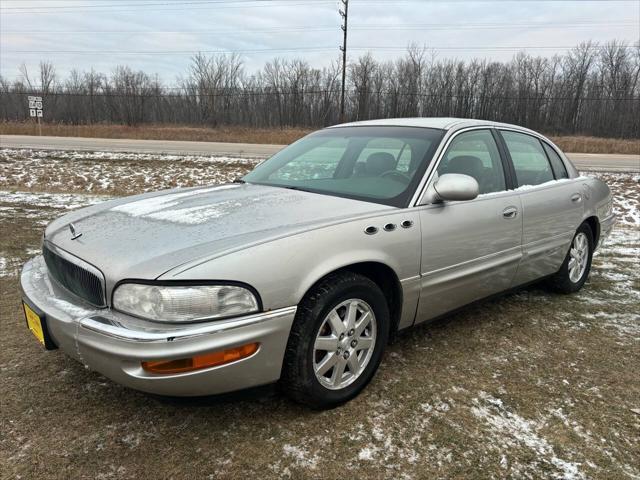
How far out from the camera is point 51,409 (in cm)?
245

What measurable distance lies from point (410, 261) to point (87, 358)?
1670 millimetres

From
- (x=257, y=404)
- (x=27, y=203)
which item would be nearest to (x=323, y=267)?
(x=257, y=404)

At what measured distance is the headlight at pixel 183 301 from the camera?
6.23ft

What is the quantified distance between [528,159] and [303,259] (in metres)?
2.58

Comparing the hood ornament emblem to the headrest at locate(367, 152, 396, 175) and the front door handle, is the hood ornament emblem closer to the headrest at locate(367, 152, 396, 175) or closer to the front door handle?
the headrest at locate(367, 152, 396, 175)

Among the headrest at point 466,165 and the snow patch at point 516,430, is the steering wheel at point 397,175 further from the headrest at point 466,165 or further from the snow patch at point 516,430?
the snow patch at point 516,430

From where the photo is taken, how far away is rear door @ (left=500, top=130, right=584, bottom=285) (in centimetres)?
356

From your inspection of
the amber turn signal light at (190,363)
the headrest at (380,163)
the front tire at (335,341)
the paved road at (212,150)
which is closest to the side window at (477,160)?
the headrest at (380,163)

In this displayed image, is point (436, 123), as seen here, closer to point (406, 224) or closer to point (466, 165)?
point (466, 165)

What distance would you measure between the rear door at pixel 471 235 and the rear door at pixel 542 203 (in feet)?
0.52

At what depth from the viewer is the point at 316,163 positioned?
3.45m

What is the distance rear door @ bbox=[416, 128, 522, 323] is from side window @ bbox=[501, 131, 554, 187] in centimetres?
21

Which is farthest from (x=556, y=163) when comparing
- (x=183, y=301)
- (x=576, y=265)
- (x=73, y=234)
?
(x=73, y=234)

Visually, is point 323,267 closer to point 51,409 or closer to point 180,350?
point 180,350
